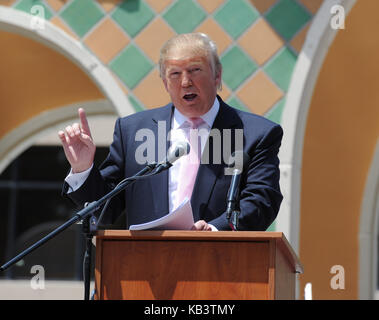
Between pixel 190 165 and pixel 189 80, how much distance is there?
314mm

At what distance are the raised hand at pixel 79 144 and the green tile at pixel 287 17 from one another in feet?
8.46

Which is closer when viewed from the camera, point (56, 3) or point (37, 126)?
point (56, 3)

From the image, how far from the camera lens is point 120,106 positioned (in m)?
5.42

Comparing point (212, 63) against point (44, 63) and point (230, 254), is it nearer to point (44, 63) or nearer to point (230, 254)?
point (230, 254)

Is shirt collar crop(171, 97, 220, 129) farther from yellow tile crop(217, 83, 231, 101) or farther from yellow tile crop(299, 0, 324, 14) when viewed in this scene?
yellow tile crop(299, 0, 324, 14)

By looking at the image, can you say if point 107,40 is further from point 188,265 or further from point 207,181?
point 188,265

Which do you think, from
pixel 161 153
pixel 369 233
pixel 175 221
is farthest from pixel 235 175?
pixel 369 233

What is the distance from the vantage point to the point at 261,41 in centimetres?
536

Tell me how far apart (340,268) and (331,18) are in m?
1.66

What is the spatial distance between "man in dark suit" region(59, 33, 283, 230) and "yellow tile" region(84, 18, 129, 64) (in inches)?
84.7

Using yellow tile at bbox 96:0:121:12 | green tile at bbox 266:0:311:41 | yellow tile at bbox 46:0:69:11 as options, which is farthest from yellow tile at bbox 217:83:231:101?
yellow tile at bbox 46:0:69:11

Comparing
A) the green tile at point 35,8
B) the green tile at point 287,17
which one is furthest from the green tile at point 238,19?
the green tile at point 35,8

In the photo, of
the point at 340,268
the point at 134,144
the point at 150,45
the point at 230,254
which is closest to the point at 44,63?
the point at 150,45

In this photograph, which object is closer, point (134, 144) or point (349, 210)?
point (134, 144)
